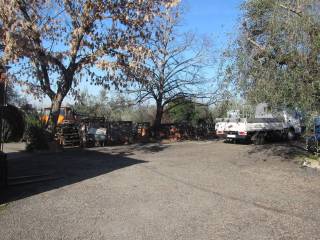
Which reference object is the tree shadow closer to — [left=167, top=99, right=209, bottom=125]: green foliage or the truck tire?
the truck tire

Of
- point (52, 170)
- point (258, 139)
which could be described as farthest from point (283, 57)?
point (258, 139)

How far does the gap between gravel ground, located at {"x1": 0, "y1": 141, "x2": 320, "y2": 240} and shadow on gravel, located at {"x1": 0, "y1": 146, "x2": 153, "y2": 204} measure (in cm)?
4

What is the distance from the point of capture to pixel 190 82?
3133 cm

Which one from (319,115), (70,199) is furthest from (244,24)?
(70,199)

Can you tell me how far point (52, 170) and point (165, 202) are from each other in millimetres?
6693

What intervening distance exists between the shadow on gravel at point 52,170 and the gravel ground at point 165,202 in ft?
0.12

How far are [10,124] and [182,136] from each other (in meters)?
12.1

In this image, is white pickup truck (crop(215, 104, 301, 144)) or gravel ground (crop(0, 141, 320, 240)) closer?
gravel ground (crop(0, 141, 320, 240))

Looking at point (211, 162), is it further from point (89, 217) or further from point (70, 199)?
point (89, 217)

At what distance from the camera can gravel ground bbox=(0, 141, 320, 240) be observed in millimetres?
7262

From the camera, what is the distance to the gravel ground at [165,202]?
286 inches

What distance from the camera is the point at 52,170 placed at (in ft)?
49.0

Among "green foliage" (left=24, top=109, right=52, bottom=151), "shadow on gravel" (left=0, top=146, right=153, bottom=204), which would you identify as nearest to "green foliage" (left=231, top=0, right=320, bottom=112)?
"shadow on gravel" (left=0, top=146, right=153, bottom=204)

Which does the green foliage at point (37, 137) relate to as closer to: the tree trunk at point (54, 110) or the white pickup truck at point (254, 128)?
the tree trunk at point (54, 110)
